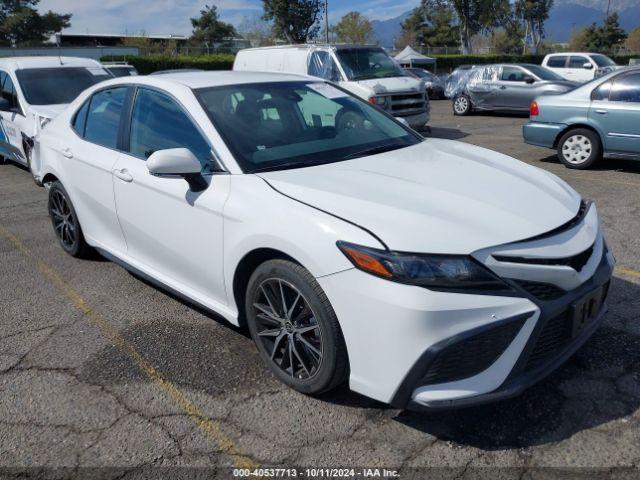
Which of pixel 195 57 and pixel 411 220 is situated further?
pixel 195 57

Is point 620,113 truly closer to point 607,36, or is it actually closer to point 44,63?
point 44,63

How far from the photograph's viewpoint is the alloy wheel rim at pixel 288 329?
9.21ft

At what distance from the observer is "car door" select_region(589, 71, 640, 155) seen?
25.0 feet

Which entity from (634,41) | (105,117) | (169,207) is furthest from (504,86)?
(634,41)

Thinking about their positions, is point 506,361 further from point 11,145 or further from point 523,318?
point 11,145

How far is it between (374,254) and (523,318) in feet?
2.20

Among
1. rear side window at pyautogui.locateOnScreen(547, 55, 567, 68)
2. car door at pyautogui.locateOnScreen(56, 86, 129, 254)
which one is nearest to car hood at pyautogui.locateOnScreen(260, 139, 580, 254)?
car door at pyautogui.locateOnScreen(56, 86, 129, 254)

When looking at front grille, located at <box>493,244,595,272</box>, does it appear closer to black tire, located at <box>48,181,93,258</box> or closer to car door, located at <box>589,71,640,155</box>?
black tire, located at <box>48,181,93,258</box>

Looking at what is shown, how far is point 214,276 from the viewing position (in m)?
3.26

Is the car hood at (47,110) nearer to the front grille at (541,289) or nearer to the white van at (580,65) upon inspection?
the front grille at (541,289)

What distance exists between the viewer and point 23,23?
48.3m

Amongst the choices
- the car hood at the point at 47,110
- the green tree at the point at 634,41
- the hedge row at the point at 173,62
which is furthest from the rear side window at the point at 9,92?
the green tree at the point at 634,41

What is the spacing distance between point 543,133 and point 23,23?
51218mm

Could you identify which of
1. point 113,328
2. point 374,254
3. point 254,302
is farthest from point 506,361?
point 113,328
